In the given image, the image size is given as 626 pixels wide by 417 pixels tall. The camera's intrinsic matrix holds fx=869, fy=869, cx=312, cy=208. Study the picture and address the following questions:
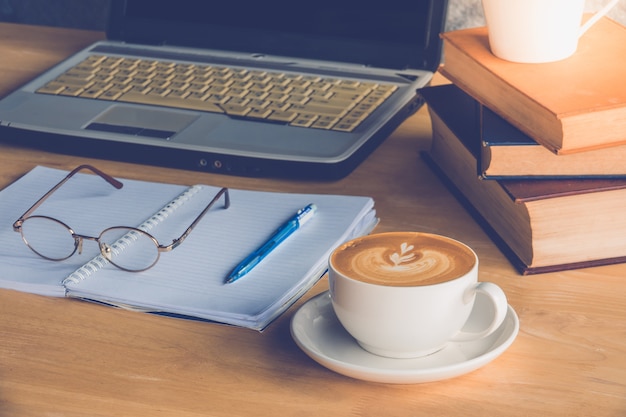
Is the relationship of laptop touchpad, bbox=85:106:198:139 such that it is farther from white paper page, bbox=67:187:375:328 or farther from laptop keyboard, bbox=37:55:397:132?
white paper page, bbox=67:187:375:328

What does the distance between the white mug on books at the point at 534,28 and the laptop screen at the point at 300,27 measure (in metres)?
0.28

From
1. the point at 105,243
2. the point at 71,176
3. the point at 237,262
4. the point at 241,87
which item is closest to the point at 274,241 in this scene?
the point at 237,262

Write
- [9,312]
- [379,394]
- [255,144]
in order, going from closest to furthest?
1. [379,394]
2. [9,312]
3. [255,144]

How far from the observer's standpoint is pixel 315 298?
2.02 feet

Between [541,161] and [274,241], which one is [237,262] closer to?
[274,241]

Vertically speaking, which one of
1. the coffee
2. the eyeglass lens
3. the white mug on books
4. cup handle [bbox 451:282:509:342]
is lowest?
the eyeglass lens

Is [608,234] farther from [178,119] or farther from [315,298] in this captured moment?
[178,119]

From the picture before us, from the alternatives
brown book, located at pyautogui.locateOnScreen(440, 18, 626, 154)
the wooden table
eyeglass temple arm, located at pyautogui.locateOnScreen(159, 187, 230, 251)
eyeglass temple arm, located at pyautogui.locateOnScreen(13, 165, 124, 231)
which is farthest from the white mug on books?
eyeglass temple arm, located at pyautogui.locateOnScreen(13, 165, 124, 231)

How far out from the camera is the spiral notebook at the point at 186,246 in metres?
0.63

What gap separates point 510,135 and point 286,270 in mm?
202

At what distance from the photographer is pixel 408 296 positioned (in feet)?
1.69

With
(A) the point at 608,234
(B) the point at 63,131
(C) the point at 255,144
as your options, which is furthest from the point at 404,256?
(B) the point at 63,131

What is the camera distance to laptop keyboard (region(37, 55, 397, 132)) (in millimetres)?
915

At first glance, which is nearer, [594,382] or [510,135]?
[594,382]
